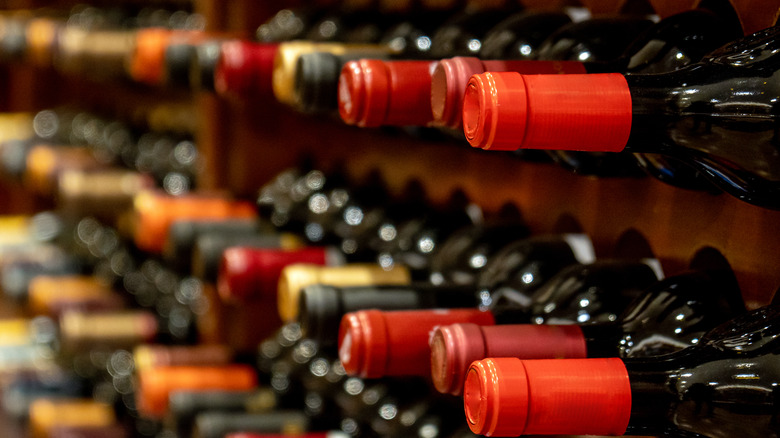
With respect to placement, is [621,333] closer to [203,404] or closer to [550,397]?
[550,397]

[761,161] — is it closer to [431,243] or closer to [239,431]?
[431,243]

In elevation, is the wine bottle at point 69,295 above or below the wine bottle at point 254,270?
below

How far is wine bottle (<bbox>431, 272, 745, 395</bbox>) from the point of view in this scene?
40 centimetres

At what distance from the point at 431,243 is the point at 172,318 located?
579 mm

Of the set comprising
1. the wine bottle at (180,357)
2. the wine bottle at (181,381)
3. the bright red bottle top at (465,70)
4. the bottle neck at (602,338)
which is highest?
the bright red bottle top at (465,70)

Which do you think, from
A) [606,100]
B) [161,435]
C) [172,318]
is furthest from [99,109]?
[606,100]

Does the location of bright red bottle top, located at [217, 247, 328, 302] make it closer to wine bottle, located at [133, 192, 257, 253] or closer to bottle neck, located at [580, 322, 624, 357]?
wine bottle, located at [133, 192, 257, 253]

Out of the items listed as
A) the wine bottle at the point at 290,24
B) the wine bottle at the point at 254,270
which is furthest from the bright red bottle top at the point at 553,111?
the wine bottle at the point at 290,24

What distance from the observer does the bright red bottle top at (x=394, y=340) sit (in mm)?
450

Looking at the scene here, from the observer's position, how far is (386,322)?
452 mm

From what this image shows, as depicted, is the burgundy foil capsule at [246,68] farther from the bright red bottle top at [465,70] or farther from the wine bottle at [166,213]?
the bright red bottle top at [465,70]

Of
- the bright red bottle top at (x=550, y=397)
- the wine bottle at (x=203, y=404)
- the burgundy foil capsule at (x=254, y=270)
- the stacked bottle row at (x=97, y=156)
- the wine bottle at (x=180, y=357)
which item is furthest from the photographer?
the stacked bottle row at (x=97, y=156)

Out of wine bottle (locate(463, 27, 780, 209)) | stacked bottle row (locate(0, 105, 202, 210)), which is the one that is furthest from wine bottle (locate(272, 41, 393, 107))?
stacked bottle row (locate(0, 105, 202, 210))

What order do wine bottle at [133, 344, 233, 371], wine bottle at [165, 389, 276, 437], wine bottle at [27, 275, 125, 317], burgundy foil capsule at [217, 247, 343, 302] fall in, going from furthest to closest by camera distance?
wine bottle at [27, 275, 125, 317] → wine bottle at [133, 344, 233, 371] → wine bottle at [165, 389, 276, 437] → burgundy foil capsule at [217, 247, 343, 302]
